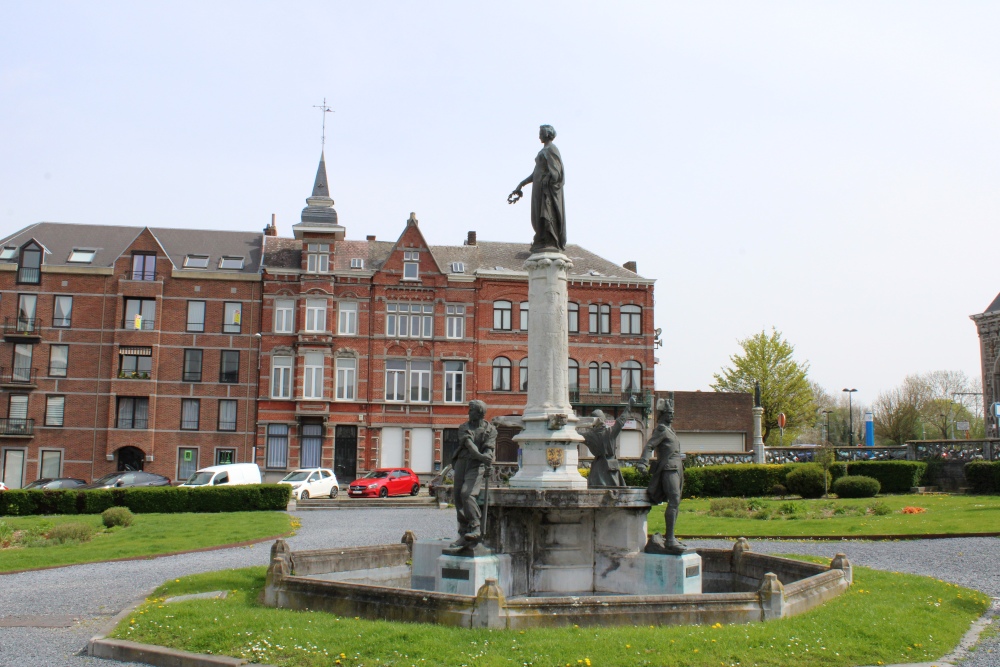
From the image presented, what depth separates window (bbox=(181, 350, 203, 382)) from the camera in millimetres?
45969

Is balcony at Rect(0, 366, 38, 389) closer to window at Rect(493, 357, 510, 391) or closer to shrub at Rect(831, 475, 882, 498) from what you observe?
window at Rect(493, 357, 510, 391)

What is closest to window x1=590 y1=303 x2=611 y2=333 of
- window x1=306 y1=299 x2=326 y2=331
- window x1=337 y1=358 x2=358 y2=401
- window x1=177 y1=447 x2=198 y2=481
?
window x1=337 y1=358 x2=358 y2=401

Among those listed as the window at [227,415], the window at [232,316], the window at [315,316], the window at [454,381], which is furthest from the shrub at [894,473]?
the window at [232,316]

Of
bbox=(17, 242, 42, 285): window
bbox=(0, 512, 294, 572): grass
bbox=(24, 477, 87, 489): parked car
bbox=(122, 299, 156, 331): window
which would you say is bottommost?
bbox=(0, 512, 294, 572): grass

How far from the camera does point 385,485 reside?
38.3 m

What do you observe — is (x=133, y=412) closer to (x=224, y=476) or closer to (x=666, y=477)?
(x=224, y=476)

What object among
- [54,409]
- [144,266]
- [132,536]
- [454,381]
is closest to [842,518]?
[132,536]

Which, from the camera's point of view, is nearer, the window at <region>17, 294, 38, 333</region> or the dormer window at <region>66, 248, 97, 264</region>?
the window at <region>17, 294, 38, 333</region>

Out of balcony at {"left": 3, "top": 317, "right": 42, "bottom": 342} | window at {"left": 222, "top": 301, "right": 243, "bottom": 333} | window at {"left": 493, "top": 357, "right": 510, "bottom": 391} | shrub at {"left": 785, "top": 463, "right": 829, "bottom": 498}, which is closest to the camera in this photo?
shrub at {"left": 785, "top": 463, "right": 829, "bottom": 498}

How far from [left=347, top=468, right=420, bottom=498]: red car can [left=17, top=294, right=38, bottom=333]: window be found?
19.1m

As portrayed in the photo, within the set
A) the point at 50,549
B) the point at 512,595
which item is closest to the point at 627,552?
the point at 512,595

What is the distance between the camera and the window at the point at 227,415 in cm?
4588

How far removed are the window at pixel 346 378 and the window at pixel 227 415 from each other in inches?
212

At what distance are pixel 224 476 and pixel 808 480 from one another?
21.7 metres
